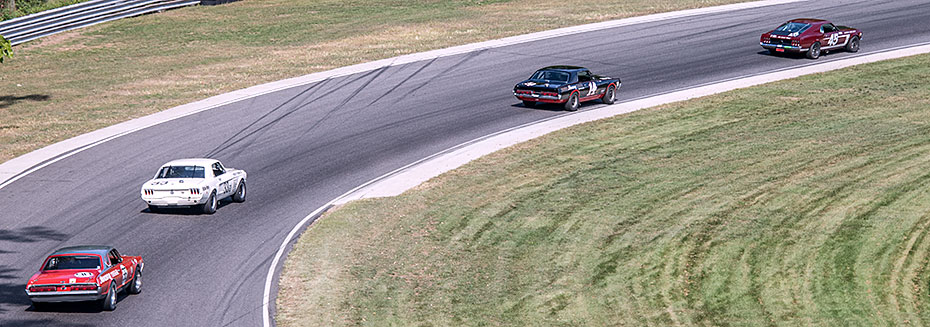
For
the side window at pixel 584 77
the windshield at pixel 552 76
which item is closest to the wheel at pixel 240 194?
the windshield at pixel 552 76

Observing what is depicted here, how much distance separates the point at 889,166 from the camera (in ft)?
89.3

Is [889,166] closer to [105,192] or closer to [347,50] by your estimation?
[105,192]

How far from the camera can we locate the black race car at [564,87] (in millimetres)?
33500

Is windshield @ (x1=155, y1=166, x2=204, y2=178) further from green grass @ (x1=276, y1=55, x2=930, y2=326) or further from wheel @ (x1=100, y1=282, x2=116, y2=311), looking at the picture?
wheel @ (x1=100, y1=282, x2=116, y2=311)

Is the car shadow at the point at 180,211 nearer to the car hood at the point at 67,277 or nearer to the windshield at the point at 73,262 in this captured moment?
the windshield at the point at 73,262

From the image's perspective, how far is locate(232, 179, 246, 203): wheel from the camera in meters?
25.1

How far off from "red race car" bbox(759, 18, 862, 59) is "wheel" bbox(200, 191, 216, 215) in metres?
26.0

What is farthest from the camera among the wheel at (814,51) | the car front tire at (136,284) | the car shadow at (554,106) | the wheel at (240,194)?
the wheel at (814,51)

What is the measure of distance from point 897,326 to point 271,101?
2459 centimetres

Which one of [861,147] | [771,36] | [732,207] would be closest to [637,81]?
[771,36]

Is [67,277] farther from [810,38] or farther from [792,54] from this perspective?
Answer: [792,54]

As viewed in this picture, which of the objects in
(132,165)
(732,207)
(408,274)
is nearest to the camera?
(408,274)

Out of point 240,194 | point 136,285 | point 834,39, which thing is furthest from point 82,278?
point 834,39

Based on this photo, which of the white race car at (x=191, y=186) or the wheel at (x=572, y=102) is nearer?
the white race car at (x=191, y=186)
